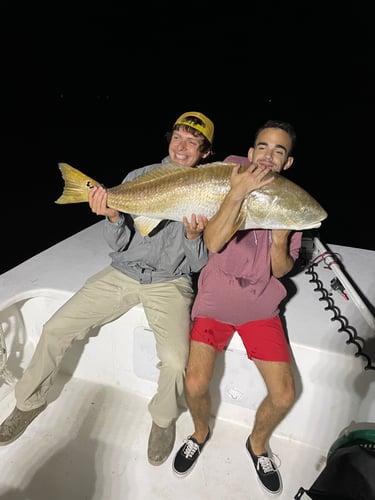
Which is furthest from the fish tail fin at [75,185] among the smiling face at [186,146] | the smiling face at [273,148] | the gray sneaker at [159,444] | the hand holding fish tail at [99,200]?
the gray sneaker at [159,444]

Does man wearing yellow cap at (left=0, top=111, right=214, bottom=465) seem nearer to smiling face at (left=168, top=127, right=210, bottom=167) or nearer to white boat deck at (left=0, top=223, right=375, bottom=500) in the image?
smiling face at (left=168, top=127, right=210, bottom=167)

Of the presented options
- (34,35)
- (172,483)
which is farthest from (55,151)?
(34,35)

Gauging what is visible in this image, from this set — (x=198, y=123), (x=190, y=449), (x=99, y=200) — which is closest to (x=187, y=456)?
(x=190, y=449)

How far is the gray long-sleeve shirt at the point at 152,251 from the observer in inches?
103

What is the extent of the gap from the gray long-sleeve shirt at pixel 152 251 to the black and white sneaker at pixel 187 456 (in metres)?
1.20

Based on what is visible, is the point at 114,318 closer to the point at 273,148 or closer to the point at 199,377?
the point at 199,377

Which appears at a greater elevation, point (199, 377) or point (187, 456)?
point (199, 377)

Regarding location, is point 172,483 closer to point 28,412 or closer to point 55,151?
point 28,412

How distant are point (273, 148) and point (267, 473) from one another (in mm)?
2144

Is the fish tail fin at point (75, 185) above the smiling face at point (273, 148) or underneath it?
underneath

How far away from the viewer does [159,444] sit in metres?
2.39

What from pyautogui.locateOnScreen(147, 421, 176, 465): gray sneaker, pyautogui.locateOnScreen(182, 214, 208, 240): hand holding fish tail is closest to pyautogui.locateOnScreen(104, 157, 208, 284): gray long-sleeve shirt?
pyautogui.locateOnScreen(182, 214, 208, 240): hand holding fish tail

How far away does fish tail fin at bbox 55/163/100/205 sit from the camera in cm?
231

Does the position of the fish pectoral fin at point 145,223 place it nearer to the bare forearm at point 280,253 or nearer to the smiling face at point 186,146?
the smiling face at point 186,146
